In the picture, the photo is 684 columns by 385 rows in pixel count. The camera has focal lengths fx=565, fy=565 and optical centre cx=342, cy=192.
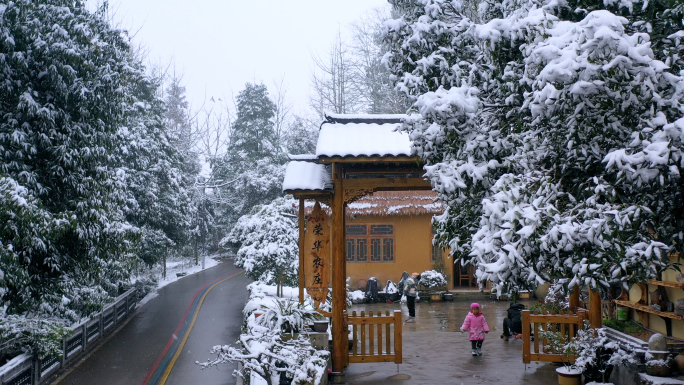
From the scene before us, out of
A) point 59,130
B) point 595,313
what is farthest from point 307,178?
point 595,313

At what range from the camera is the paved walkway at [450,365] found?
989cm

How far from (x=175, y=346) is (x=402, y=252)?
36.9 feet

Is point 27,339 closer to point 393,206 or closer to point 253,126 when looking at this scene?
point 393,206

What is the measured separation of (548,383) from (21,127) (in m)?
10.3

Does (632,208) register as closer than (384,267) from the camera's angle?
A: Yes

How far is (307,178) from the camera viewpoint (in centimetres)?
1099

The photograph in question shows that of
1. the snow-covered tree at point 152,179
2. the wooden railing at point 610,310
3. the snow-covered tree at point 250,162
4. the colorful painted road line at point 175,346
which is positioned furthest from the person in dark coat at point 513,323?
the snow-covered tree at point 250,162

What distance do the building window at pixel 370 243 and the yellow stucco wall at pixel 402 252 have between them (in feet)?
0.66

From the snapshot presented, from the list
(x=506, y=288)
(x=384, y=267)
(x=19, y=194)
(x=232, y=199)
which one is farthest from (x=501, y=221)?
(x=232, y=199)

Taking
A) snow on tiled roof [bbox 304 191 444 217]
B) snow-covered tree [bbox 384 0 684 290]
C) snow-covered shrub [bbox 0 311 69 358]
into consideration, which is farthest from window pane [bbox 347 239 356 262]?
snow-covered tree [bbox 384 0 684 290]

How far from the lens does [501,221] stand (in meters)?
4.63

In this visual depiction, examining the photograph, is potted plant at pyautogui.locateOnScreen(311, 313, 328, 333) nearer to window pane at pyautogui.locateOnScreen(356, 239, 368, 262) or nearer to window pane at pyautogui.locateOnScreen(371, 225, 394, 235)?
window pane at pyautogui.locateOnScreen(356, 239, 368, 262)

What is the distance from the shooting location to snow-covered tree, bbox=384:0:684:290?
13.4 feet

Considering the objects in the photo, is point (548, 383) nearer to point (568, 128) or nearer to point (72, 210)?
point (568, 128)
